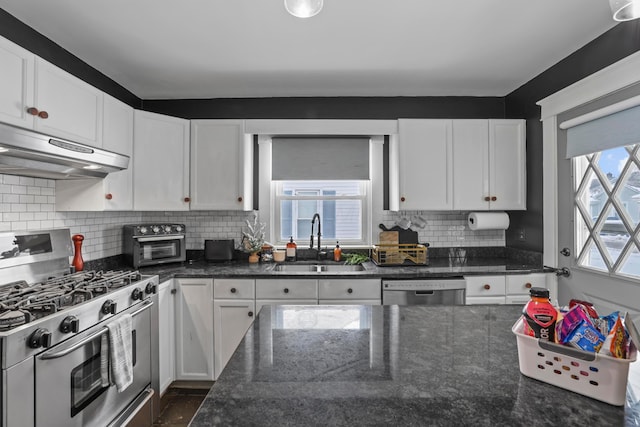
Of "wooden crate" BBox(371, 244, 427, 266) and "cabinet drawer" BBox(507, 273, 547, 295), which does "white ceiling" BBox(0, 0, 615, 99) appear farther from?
"cabinet drawer" BBox(507, 273, 547, 295)

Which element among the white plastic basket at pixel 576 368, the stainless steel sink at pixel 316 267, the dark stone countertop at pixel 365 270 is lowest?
the stainless steel sink at pixel 316 267

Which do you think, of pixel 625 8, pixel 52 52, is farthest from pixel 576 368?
pixel 52 52

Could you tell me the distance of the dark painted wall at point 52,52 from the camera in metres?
1.94

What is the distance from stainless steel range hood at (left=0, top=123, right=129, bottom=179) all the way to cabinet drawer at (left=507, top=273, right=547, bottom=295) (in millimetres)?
3028

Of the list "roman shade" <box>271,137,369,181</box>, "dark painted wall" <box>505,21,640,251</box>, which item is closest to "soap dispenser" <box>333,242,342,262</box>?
"roman shade" <box>271,137,369,181</box>

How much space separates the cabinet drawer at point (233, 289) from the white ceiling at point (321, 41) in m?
1.69

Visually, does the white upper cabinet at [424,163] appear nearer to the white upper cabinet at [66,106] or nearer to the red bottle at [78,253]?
the white upper cabinet at [66,106]

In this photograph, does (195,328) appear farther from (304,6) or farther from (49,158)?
(304,6)

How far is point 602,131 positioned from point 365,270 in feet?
6.05

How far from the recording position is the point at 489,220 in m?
3.03

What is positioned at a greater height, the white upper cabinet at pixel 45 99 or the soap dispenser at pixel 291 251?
the white upper cabinet at pixel 45 99

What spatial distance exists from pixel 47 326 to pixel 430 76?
3.00m

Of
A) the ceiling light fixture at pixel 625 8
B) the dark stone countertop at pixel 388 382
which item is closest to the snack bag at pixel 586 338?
the dark stone countertop at pixel 388 382

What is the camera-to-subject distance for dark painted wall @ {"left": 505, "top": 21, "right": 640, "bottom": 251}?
2044mm
